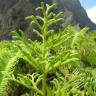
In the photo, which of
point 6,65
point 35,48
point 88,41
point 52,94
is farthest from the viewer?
point 88,41

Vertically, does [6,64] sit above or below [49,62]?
above

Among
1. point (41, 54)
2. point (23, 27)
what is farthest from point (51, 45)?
point (23, 27)

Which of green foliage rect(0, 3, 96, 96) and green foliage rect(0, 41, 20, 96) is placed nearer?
green foliage rect(0, 3, 96, 96)

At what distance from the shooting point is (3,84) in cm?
576

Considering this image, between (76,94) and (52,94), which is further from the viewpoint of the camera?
(76,94)

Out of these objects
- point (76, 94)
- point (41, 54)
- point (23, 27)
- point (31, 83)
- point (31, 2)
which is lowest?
point (76, 94)

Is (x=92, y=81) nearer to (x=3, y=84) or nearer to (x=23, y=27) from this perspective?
(x=3, y=84)

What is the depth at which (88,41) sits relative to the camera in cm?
877

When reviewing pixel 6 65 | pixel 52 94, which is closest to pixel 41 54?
pixel 52 94

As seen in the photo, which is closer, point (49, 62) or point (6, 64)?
point (49, 62)

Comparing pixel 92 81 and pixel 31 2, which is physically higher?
pixel 31 2

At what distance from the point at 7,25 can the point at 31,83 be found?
59039 mm

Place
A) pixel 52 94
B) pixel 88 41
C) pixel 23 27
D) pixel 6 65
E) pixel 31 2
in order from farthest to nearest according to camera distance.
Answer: pixel 31 2, pixel 23 27, pixel 88 41, pixel 6 65, pixel 52 94

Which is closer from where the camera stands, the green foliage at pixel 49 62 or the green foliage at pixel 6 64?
the green foliage at pixel 49 62
